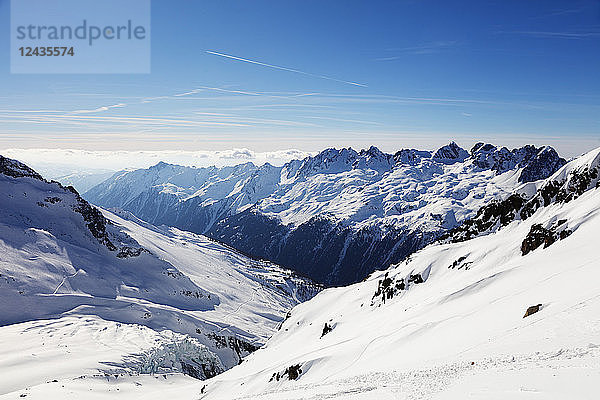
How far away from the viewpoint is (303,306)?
8838 centimetres

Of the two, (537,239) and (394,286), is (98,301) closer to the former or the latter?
(394,286)

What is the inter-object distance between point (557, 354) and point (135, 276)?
137m

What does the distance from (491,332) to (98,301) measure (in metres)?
107

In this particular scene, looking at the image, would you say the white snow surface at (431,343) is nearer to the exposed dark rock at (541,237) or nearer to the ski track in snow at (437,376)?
the ski track in snow at (437,376)

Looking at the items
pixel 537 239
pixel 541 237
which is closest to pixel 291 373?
pixel 537 239

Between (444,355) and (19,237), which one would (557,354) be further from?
(19,237)

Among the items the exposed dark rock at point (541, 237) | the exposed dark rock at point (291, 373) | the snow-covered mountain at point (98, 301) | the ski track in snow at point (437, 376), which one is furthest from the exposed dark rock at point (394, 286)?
the ski track in snow at point (437, 376)

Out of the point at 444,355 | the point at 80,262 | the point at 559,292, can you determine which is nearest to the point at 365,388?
the point at 444,355

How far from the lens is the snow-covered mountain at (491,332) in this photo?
1427 centimetres

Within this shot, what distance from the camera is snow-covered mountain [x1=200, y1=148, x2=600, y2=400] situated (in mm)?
14266

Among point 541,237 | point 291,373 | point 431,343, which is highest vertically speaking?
point 541,237

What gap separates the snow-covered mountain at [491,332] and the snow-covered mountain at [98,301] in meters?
27.6

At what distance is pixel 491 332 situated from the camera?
2098cm

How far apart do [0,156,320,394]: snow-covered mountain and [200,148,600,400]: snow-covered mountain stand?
27622mm
